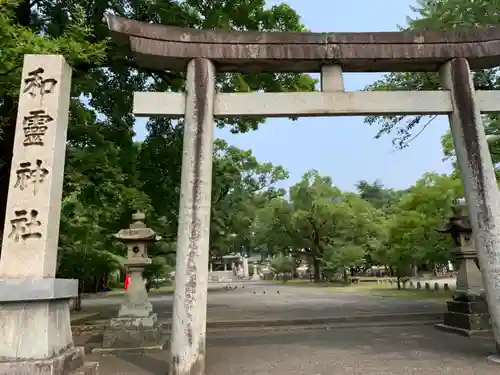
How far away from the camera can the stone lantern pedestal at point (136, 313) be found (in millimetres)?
8195

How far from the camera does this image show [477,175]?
639cm

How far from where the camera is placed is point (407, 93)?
6746 millimetres

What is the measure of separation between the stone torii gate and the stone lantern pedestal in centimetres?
303

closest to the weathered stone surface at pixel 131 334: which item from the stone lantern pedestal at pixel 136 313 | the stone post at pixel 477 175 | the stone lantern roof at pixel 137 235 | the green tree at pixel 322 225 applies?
the stone lantern pedestal at pixel 136 313

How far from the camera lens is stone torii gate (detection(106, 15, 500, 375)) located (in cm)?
606

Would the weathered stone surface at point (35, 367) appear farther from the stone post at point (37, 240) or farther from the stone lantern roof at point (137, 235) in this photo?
the stone lantern roof at point (137, 235)

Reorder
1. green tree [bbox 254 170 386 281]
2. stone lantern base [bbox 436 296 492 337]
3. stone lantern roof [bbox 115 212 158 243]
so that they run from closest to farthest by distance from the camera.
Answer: stone lantern base [bbox 436 296 492 337]
stone lantern roof [bbox 115 212 158 243]
green tree [bbox 254 170 386 281]

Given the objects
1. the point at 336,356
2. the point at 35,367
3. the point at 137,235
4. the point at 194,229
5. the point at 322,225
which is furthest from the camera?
the point at 322,225

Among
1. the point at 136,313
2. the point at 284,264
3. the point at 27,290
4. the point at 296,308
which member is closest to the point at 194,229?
the point at 27,290

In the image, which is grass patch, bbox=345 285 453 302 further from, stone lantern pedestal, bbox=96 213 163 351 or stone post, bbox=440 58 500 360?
stone lantern pedestal, bbox=96 213 163 351

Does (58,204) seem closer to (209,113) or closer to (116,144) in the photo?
(209,113)

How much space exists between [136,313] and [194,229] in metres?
3.64

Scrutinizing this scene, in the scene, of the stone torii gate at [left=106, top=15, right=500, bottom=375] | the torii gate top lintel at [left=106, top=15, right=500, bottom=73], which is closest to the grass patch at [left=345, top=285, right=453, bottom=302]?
the stone torii gate at [left=106, top=15, right=500, bottom=375]

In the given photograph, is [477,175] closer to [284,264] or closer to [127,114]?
[127,114]
